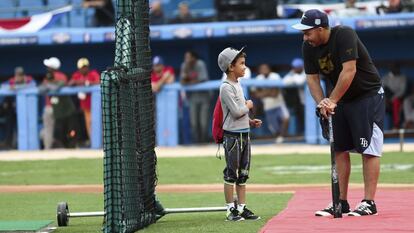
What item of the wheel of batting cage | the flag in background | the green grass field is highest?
the flag in background

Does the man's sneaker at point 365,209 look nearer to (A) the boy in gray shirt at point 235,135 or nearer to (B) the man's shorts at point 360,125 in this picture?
(B) the man's shorts at point 360,125

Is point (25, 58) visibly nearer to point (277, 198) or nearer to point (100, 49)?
point (100, 49)

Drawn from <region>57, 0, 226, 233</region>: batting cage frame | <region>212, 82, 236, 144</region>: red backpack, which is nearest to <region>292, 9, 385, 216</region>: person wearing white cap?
<region>212, 82, 236, 144</region>: red backpack

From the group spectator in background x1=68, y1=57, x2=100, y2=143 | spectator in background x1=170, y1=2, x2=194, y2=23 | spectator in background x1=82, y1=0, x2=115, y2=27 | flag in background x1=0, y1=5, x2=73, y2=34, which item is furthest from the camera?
spectator in background x1=82, y1=0, x2=115, y2=27

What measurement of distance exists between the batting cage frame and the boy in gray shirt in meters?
0.38

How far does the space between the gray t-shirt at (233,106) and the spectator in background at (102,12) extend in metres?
16.5

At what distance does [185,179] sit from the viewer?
16625 millimetres

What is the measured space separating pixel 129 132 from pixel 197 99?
48.7 feet

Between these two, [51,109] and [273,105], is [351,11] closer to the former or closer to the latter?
[273,105]

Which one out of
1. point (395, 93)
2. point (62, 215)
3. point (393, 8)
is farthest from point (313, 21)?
point (395, 93)

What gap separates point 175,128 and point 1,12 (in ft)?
22.2

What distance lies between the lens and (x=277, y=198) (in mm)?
12633

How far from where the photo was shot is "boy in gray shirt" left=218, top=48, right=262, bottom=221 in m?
10.1

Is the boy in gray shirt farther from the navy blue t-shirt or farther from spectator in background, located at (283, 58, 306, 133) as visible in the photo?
spectator in background, located at (283, 58, 306, 133)
